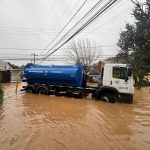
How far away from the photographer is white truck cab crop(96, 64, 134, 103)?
63.6ft

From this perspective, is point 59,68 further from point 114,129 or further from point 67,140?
point 67,140

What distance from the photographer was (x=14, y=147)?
846 centimetres

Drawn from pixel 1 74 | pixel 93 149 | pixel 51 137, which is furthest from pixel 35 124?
pixel 1 74

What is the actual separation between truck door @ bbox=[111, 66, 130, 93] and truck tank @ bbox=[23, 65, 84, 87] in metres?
3.31

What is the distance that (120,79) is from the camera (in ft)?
64.3

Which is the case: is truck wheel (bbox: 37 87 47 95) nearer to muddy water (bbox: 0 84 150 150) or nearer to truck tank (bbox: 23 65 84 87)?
truck tank (bbox: 23 65 84 87)

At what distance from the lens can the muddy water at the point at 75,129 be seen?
8.98 metres

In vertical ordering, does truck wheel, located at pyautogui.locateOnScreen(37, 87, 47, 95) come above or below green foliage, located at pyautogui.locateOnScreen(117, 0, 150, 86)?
below

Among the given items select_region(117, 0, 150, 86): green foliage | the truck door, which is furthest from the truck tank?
select_region(117, 0, 150, 86): green foliage

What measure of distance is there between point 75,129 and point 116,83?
29.5ft

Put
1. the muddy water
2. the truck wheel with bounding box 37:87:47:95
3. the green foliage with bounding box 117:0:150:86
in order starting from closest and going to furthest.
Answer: the green foliage with bounding box 117:0:150:86 → the muddy water → the truck wheel with bounding box 37:87:47:95

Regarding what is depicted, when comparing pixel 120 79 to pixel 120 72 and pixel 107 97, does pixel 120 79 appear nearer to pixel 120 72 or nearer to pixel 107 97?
pixel 120 72

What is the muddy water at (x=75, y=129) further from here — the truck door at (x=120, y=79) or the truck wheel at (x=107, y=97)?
the truck wheel at (x=107, y=97)

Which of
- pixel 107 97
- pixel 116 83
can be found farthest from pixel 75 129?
pixel 107 97
